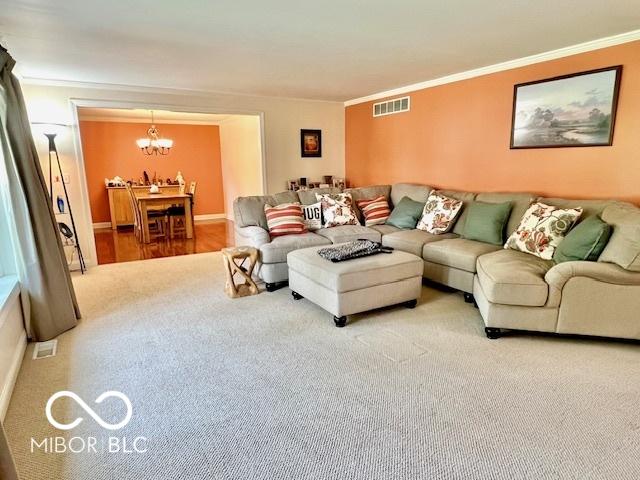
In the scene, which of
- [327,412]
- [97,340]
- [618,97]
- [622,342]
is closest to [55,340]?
[97,340]

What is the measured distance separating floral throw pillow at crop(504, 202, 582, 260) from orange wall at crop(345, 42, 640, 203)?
527 mm

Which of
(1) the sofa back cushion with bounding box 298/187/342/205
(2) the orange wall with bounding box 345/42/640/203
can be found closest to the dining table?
(1) the sofa back cushion with bounding box 298/187/342/205

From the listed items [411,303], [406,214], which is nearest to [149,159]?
[406,214]

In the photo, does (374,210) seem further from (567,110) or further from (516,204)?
(567,110)

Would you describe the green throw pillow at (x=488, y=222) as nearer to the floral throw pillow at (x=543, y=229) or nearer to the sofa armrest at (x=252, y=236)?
the floral throw pillow at (x=543, y=229)

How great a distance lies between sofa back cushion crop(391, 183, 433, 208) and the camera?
4.80 metres

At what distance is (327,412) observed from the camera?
79.7 inches

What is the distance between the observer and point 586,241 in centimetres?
281

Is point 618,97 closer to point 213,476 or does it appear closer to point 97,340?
point 213,476

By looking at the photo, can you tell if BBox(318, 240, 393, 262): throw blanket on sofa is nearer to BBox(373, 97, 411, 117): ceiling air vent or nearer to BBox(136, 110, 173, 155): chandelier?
BBox(373, 97, 411, 117): ceiling air vent

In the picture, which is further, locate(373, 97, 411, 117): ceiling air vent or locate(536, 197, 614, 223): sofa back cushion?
locate(373, 97, 411, 117): ceiling air vent

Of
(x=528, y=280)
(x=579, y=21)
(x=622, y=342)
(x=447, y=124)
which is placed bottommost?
(x=622, y=342)

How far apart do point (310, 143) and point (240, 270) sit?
3.17 meters

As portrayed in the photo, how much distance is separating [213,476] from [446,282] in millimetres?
2746
